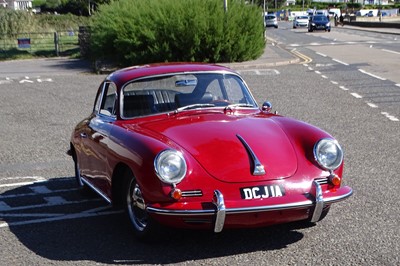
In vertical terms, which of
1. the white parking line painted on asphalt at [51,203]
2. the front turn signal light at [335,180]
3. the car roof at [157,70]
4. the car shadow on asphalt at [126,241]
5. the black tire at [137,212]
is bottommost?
the white parking line painted on asphalt at [51,203]

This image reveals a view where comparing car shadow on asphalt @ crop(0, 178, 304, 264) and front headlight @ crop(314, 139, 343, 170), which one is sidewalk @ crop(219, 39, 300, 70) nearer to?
car shadow on asphalt @ crop(0, 178, 304, 264)

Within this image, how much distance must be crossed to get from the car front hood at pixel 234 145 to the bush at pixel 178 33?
20005mm

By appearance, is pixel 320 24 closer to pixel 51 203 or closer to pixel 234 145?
pixel 51 203

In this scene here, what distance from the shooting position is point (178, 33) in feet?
86.4

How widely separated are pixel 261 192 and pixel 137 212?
43.6 inches

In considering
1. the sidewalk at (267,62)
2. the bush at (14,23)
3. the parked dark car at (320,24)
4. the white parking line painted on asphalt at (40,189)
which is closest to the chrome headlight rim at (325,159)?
the white parking line painted on asphalt at (40,189)

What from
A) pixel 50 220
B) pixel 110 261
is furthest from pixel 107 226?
pixel 110 261

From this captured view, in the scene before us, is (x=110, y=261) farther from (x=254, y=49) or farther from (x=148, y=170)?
(x=254, y=49)

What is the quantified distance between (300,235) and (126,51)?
2154 cm

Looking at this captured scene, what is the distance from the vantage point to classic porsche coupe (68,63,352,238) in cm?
525

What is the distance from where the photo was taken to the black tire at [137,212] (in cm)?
550

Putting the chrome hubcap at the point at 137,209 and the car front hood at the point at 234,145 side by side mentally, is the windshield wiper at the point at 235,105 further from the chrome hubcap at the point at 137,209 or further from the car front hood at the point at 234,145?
the chrome hubcap at the point at 137,209

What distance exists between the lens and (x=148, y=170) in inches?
211

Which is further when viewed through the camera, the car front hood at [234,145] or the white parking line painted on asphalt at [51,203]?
the white parking line painted on asphalt at [51,203]
